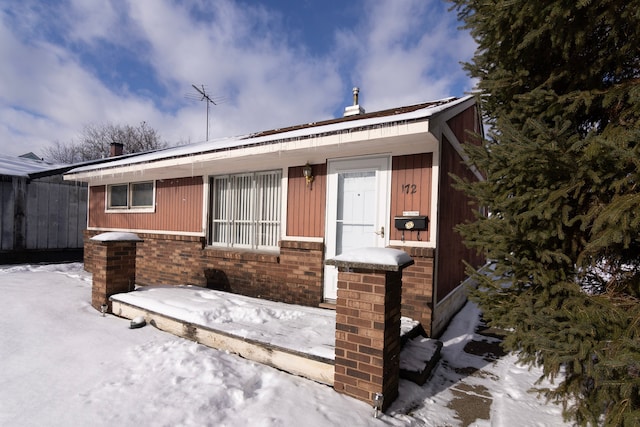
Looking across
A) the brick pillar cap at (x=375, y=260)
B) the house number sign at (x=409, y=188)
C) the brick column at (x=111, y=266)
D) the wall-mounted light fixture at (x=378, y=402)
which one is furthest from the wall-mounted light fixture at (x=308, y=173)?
the wall-mounted light fixture at (x=378, y=402)

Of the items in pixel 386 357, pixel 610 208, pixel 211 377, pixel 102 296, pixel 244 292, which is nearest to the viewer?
pixel 610 208

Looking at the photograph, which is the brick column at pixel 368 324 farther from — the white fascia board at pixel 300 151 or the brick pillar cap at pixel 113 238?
the brick pillar cap at pixel 113 238

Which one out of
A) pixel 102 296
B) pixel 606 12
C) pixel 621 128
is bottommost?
pixel 102 296

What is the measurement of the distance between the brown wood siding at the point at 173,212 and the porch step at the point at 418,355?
4.84 m

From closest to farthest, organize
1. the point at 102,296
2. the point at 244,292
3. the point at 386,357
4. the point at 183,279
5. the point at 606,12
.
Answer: the point at 606,12
the point at 386,357
the point at 102,296
the point at 244,292
the point at 183,279

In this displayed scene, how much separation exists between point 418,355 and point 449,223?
2.41 m

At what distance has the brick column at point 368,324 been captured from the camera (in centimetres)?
272

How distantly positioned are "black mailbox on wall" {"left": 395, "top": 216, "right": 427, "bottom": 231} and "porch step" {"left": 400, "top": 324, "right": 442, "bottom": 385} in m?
1.31

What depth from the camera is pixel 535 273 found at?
7.96 ft

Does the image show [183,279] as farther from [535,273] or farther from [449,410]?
[535,273]

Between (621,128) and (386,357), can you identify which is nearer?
(621,128)

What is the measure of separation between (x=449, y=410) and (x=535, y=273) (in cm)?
149

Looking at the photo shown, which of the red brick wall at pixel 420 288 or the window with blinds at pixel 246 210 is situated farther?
the window with blinds at pixel 246 210

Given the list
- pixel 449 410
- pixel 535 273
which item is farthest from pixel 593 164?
pixel 449 410
